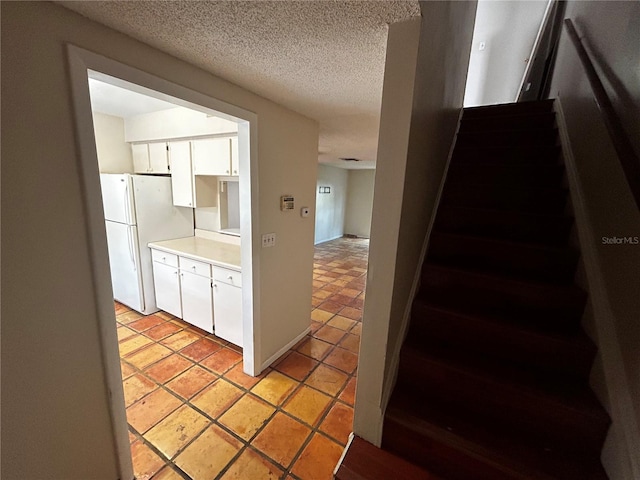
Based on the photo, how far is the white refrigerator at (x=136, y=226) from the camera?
2.86m

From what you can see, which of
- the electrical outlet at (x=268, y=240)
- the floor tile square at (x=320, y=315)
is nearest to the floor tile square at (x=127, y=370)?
the electrical outlet at (x=268, y=240)

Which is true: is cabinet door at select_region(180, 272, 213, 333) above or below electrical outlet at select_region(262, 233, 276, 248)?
below

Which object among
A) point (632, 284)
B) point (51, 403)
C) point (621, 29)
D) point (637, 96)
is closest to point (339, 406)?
point (51, 403)

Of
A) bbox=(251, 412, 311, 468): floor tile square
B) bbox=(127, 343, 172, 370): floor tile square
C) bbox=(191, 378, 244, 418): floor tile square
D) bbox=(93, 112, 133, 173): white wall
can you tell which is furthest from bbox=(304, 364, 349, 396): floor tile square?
bbox=(93, 112, 133, 173): white wall

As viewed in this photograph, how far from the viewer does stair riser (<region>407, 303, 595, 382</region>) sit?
3.85 feet

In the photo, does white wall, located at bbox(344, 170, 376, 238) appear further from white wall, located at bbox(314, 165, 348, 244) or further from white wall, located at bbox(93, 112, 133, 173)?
white wall, located at bbox(93, 112, 133, 173)

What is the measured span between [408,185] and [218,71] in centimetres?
129

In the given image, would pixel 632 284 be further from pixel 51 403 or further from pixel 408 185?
pixel 51 403

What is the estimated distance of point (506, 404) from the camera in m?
1.14

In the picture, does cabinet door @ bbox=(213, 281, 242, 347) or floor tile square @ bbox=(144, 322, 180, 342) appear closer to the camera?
cabinet door @ bbox=(213, 281, 242, 347)

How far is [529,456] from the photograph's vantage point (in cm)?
103

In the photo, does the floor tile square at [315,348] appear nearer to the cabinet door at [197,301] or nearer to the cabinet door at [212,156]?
the cabinet door at [197,301]

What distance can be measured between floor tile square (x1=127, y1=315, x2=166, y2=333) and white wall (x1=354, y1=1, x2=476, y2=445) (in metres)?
2.64

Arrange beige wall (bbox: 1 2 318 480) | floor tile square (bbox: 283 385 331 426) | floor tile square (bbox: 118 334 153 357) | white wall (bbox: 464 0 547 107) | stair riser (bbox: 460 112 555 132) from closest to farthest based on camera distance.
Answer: beige wall (bbox: 1 2 318 480), floor tile square (bbox: 283 385 331 426), stair riser (bbox: 460 112 555 132), floor tile square (bbox: 118 334 153 357), white wall (bbox: 464 0 547 107)
